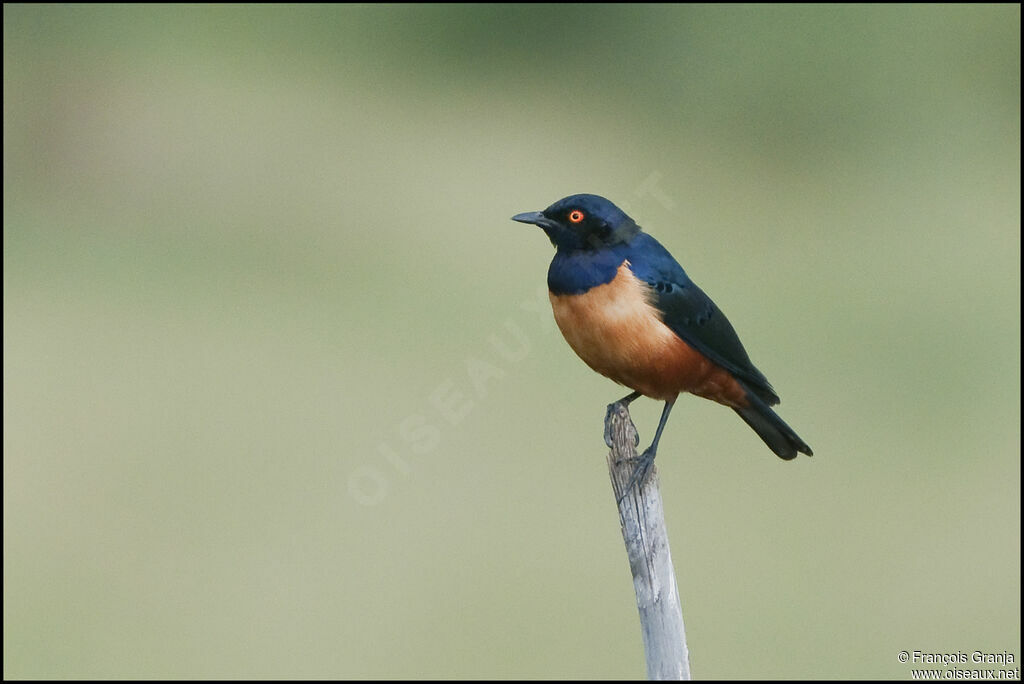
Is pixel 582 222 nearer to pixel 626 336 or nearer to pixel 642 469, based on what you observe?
pixel 626 336

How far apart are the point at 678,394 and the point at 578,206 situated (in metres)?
1.05

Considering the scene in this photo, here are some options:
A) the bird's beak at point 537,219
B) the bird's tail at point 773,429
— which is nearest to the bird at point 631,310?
the bird's beak at point 537,219

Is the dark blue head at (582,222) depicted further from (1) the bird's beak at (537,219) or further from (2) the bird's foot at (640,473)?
(2) the bird's foot at (640,473)

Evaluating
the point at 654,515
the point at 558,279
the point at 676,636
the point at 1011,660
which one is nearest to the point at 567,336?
the point at 558,279

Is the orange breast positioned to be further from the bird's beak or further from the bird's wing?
the bird's beak

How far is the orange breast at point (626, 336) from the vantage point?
4812 mm

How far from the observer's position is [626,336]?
4.81 metres

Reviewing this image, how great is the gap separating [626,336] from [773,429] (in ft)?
3.57

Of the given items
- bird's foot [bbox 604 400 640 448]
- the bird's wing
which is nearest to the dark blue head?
the bird's wing

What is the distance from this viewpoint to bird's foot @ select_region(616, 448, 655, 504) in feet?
15.2

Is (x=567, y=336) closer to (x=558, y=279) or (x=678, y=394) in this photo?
(x=558, y=279)

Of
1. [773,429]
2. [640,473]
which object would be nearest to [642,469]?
[640,473]

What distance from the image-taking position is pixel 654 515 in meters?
4.57

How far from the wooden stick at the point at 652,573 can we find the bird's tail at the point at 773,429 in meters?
0.87
